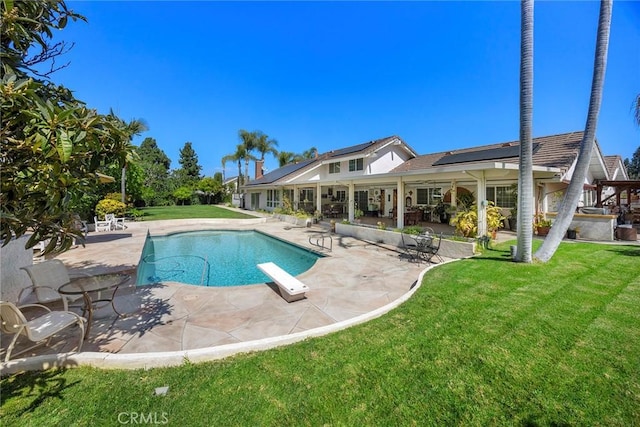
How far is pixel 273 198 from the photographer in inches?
1283

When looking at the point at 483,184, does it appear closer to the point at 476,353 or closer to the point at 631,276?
the point at 631,276

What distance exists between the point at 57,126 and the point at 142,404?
119 inches

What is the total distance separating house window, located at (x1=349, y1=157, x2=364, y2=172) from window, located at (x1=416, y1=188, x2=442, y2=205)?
5107mm

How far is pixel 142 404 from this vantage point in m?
3.04

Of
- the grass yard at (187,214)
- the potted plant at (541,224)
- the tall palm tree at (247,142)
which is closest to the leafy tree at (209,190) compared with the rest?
the tall palm tree at (247,142)

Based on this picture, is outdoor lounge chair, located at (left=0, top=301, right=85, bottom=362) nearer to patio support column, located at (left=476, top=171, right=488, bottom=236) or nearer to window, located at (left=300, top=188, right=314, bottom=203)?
patio support column, located at (left=476, top=171, right=488, bottom=236)

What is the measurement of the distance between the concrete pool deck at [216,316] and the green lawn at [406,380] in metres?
0.23

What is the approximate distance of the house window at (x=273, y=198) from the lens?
31.7m

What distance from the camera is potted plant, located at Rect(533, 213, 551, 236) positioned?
12797mm

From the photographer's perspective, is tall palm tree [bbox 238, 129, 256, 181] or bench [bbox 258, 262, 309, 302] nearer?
bench [bbox 258, 262, 309, 302]

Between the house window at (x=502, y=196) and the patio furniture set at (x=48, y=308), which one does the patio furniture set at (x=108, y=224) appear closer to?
the patio furniture set at (x=48, y=308)

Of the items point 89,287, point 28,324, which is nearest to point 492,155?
point 89,287

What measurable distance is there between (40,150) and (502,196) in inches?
781

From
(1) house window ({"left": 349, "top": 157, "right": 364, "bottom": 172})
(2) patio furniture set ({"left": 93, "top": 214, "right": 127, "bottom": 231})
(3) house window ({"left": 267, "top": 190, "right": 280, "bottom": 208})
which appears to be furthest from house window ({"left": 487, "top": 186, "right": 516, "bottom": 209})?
(2) patio furniture set ({"left": 93, "top": 214, "right": 127, "bottom": 231})
